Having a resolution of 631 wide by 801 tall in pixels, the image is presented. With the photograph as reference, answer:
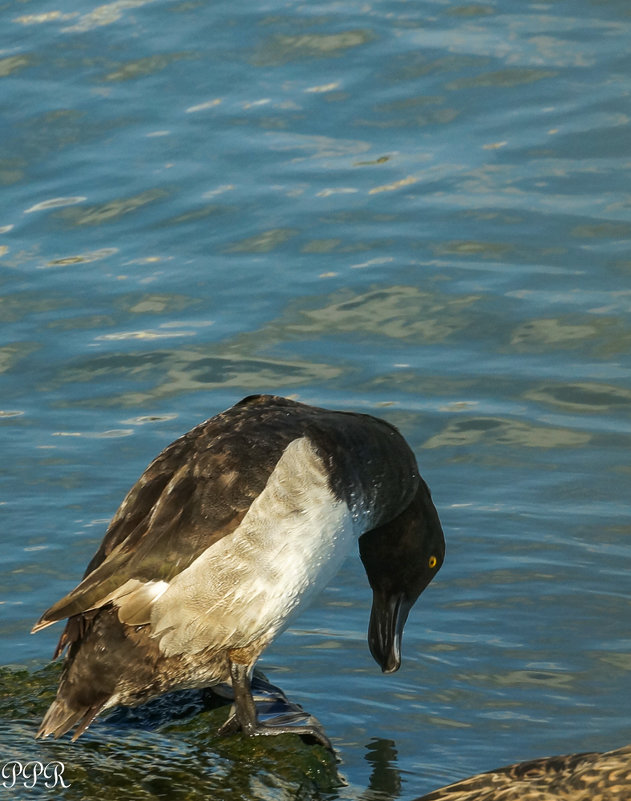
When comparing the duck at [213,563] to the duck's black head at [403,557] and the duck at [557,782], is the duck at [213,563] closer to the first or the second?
the duck's black head at [403,557]

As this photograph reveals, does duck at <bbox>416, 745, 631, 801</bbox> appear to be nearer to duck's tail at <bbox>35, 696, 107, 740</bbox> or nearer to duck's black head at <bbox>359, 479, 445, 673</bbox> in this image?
duck's tail at <bbox>35, 696, 107, 740</bbox>

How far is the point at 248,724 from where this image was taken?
490 cm

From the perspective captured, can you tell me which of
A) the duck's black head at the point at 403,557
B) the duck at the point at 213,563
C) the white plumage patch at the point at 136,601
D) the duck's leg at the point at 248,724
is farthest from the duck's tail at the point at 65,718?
the duck's black head at the point at 403,557

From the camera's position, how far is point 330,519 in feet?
17.0

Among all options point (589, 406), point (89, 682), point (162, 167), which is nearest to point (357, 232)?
point (162, 167)

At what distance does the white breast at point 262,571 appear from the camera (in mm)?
4879

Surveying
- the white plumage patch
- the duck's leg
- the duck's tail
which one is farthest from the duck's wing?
the duck's leg

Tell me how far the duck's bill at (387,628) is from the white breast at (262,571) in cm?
63

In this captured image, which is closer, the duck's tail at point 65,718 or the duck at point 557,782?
the duck at point 557,782

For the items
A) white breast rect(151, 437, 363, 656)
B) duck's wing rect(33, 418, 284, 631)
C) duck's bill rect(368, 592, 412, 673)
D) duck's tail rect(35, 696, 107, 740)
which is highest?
duck's wing rect(33, 418, 284, 631)

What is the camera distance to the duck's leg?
4902 mm

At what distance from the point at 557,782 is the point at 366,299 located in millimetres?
5071

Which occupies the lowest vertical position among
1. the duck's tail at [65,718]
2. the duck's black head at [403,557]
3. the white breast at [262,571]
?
the duck's black head at [403,557]

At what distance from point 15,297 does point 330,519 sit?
4.10 metres
